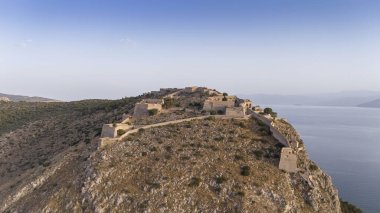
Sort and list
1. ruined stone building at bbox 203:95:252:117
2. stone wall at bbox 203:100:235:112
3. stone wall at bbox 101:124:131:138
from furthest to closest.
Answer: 1. stone wall at bbox 203:100:235:112
2. ruined stone building at bbox 203:95:252:117
3. stone wall at bbox 101:124:131:138

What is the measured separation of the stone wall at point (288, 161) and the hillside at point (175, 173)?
24.6 inches

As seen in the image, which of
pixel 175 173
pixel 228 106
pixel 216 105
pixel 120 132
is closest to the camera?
pixel 175 173

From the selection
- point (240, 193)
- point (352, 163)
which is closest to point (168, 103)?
point (240, 193)

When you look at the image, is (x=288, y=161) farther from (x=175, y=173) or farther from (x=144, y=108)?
(x=144, y=108)

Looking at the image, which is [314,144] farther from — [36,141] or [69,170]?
[69,170]

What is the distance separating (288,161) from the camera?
43.8 m

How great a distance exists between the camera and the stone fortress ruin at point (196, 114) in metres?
46.5

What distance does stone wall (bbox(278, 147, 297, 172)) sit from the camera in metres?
43.8

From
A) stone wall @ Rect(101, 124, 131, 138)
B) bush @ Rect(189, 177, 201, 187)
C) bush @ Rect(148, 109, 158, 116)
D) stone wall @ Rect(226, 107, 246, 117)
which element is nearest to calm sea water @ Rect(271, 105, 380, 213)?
stone wall @ Rect(226, 107, 246, 117)

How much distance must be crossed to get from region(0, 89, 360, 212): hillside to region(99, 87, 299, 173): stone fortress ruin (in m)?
0.25

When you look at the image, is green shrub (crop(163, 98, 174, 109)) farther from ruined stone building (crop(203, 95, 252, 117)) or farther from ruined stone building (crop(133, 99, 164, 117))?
ruined stone building (crop(203, 95, 252, 117))

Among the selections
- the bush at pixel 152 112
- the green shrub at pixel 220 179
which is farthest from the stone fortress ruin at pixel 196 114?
the green shrub at pixel 220 179

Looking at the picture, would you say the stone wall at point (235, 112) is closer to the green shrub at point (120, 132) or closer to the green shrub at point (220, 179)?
the green shrub at point (120, 132)

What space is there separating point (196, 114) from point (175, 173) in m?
16.2
